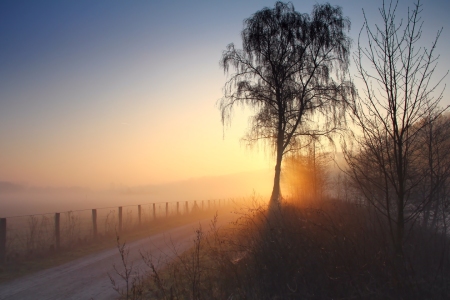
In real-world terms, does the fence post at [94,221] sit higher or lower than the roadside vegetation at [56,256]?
higher

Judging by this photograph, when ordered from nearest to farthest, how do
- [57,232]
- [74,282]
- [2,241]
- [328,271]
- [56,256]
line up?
[328,271]
[74,282]
[2,241]
[56,256]
[57,232]

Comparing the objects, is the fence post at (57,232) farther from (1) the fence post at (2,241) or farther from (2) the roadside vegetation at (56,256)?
(1) the fence post at (2,241)

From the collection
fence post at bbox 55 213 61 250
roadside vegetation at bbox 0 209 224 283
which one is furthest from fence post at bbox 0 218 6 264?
fence post at bbox 55 213 61 250

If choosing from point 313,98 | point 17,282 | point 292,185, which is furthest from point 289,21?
point 17,282

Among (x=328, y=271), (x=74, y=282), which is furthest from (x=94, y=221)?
(x=328, y=271)

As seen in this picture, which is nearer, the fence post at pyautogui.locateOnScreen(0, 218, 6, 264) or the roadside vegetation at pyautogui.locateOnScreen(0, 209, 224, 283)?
the roadside vegetation at pyautogui.locateOnScreen(0, 209, 224, 283)

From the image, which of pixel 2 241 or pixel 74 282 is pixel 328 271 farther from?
pixel 2 241

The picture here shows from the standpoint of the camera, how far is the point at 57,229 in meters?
15.9

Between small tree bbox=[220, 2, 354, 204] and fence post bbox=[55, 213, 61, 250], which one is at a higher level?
small tree bbox=[220, 2, 354, 204]

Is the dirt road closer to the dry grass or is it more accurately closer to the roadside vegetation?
the roadside vegetation

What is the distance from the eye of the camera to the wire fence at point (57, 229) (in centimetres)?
1369

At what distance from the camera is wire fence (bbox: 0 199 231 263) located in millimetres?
13688

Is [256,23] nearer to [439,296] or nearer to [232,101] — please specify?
[232,101]

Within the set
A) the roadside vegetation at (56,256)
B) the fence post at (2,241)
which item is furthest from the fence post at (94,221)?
the fence post at (2,241)
